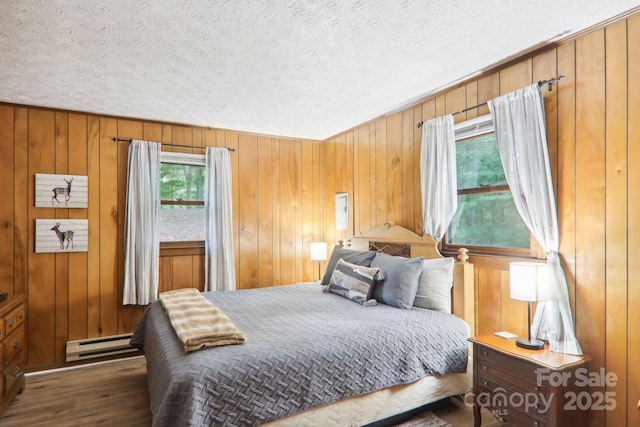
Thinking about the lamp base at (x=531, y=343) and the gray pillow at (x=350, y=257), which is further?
the gray pillow at (x=350, y=257)

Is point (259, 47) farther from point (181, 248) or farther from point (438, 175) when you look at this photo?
point (181, 248)

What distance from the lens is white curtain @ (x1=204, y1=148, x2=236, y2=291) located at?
4121 millimetres

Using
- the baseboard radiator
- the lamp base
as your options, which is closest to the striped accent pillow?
the lamp base

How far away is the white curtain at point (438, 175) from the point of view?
2.99 m

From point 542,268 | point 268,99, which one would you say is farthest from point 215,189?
point 542,268

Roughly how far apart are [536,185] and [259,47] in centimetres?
205

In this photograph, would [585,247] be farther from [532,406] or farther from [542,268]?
[532,406]

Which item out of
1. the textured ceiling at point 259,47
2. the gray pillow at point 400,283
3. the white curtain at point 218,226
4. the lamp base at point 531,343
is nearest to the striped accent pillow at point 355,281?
the gray pillow at point 400,283

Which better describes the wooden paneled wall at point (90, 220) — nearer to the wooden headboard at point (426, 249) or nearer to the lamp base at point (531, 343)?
the wooden headboard at point (426, 249)

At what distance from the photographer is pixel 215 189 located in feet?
13.7

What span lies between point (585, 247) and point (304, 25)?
218cm

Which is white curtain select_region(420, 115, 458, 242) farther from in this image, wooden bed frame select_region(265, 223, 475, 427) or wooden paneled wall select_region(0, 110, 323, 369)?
wooden paneled wall select_region(0, 110, 323, 369)

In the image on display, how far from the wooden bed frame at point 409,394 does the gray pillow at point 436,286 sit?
0.06 m

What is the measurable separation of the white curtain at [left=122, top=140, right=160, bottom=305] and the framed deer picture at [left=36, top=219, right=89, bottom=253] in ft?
1.32
